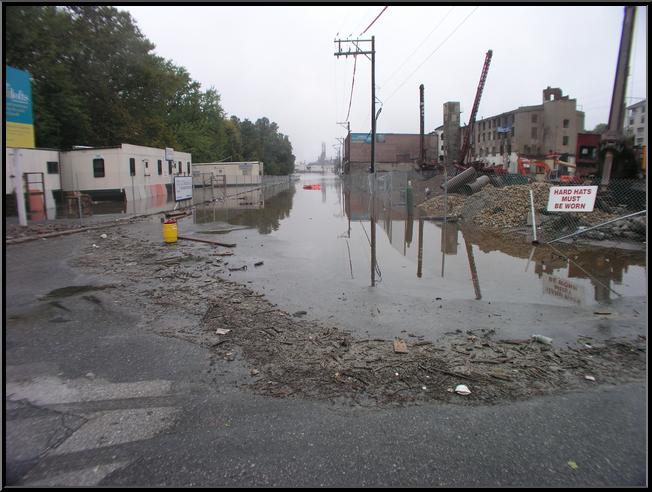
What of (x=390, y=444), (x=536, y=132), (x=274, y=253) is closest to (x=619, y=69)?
(x=274, y=253)

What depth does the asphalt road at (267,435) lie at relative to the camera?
288cm

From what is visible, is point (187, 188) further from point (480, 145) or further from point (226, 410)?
point (480, 145)

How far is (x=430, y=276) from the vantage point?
8.75 meters

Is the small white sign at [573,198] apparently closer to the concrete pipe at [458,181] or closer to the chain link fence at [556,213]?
the chain link fence at [556,213]

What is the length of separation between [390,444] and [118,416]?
7.34 ft

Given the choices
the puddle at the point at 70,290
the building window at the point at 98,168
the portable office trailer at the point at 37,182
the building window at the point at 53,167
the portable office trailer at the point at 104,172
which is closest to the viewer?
the puddle at the point at 70,290

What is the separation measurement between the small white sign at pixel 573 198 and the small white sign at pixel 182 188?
20.6 meters

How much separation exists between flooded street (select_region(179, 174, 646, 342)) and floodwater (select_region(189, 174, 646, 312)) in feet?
0.06

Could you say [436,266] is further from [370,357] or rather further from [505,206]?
[505,206]

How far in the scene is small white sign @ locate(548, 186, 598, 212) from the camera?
11219 mm

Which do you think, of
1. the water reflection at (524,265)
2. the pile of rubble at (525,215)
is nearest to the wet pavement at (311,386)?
the water reflection at (524,265)

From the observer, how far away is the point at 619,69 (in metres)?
10.5

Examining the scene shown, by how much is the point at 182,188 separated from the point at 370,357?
24527mm

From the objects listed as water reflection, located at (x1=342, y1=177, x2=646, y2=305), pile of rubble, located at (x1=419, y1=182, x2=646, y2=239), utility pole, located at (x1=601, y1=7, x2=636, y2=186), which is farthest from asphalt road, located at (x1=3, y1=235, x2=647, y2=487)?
pile of rubble, located at (x1=419, y1=182, x2=646, y2=239)
